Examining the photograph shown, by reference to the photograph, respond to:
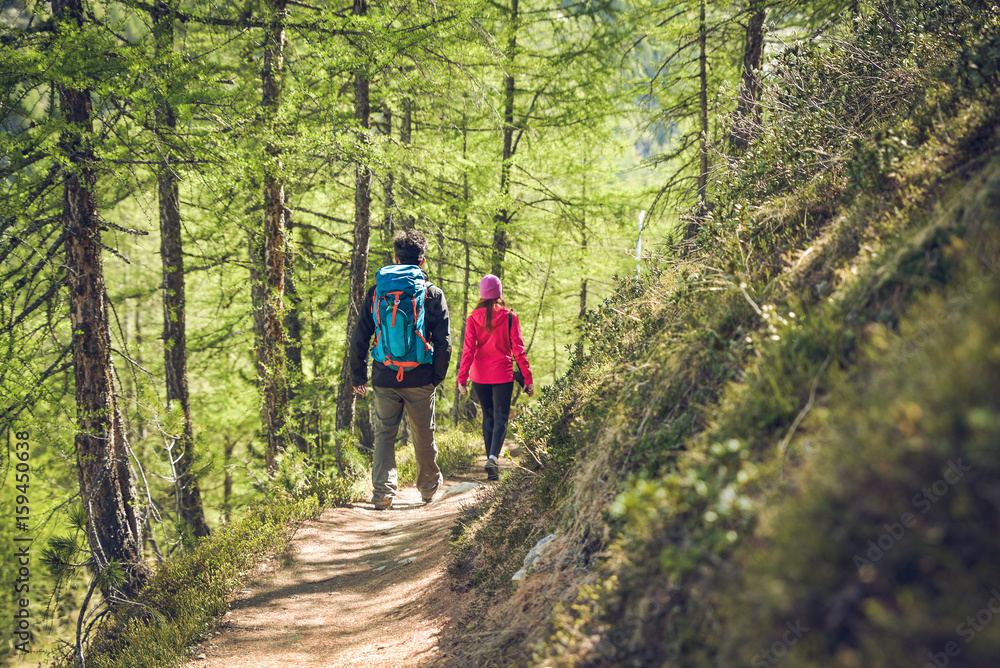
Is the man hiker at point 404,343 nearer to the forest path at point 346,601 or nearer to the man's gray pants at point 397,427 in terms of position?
the man's gray pants at point 397,427

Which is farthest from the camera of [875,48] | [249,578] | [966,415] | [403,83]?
[403,83]

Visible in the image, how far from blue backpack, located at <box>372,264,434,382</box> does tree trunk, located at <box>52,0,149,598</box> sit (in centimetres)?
351

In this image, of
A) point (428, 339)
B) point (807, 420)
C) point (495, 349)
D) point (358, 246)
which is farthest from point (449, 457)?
point (807, 420)

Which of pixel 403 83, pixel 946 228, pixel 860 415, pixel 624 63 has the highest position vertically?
pixel 624 63

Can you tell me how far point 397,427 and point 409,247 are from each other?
2174mm

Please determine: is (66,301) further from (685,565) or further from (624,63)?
(624,63)

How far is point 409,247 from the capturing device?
596cm

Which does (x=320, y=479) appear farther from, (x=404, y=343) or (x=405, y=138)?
(x=405, y=138)

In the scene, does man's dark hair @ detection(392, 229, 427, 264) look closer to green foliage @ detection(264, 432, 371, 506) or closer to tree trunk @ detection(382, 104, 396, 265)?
green foliage @ detection(264, 432, 371, 506)

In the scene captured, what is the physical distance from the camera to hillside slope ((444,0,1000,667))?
4.47 feet

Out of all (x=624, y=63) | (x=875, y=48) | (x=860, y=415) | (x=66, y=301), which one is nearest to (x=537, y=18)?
(x=624, y=63)

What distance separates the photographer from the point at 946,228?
233 cm

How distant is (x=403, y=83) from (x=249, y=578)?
7.15 metres

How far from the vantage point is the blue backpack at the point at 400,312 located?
575 centimetres
